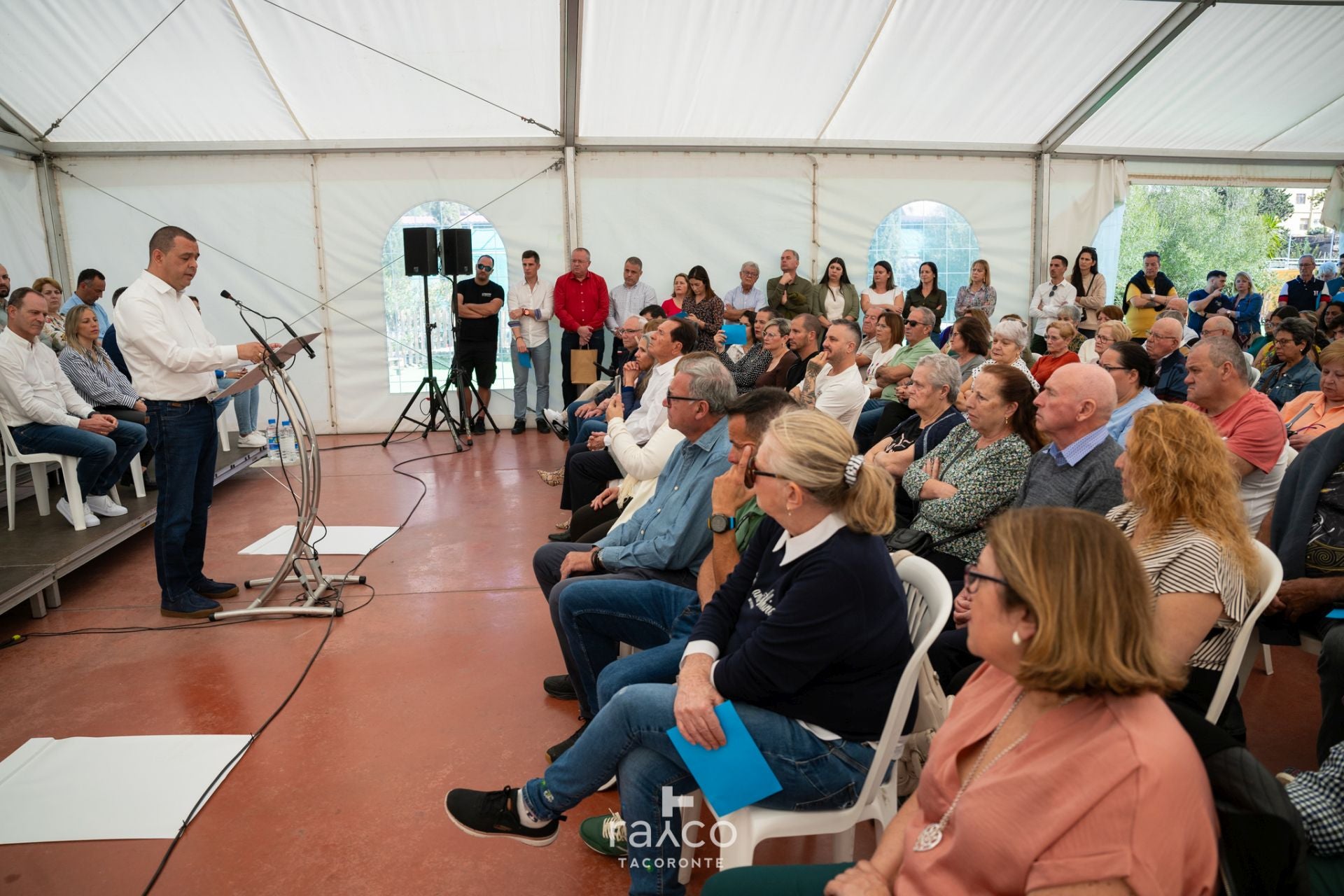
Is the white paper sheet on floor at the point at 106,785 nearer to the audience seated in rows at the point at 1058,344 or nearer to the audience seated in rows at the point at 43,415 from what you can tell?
the audience seated in rows at the point at 43,415

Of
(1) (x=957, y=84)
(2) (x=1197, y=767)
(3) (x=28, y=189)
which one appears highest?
(1) (x=957, y=84)

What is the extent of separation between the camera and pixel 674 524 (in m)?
2.64

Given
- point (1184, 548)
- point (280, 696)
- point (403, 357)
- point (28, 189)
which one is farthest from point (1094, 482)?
point (28, 189)

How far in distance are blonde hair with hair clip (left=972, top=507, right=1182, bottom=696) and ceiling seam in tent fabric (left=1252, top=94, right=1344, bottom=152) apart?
9744 millimetres

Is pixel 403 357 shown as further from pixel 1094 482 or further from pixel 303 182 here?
pixel 1094 482

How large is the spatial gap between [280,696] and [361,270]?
639 cm

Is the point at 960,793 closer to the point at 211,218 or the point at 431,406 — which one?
the point at 431,406

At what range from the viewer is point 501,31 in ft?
22.7

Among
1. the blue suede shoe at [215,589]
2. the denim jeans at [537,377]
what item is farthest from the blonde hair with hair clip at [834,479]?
the denim jeans at [537,377]

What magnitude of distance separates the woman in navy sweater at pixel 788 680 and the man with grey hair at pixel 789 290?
6.75 m

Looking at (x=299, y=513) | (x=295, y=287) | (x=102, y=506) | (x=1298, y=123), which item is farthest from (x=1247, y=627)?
(x=1298, y=123)

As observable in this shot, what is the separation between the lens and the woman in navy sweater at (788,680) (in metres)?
1.65

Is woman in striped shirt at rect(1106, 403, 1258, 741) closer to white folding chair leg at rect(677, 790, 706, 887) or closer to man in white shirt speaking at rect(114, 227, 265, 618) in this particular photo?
white folding chair leg at rect(677, 790, 706, 887)

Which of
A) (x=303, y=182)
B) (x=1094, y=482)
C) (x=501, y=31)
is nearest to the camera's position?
(x=1094, y=482)
